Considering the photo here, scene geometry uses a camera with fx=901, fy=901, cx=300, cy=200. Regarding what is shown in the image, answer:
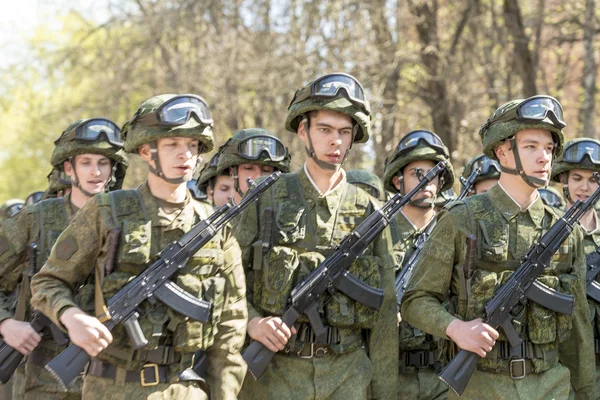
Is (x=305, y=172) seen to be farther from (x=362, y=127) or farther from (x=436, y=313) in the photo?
(x=436, y=313)

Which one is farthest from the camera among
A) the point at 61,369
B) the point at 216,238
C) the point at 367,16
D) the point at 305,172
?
the point at 367,16

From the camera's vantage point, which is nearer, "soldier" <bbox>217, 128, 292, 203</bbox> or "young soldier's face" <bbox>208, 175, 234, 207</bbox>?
"soldier" <bbox>217, 128, 292, 203</bbox>

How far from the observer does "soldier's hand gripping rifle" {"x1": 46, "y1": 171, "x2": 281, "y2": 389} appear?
4676 millimetres

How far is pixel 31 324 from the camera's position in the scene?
6.29 m

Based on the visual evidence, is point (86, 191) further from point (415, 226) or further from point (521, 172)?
point (521, 172)

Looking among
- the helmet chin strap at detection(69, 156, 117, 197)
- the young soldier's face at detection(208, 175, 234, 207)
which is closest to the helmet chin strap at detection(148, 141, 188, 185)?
the helmet chin strap at detection(69, 156, 117, 197)

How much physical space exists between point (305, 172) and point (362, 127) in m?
0.49

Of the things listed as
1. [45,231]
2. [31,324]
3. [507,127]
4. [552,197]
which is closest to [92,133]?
[45,231]

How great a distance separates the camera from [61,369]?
4660mm

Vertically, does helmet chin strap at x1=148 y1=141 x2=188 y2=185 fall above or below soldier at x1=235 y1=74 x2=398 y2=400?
above

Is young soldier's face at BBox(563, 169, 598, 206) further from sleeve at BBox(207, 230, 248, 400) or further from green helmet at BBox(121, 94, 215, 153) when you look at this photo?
green helmet at BBox(121, 94, 215, 153)

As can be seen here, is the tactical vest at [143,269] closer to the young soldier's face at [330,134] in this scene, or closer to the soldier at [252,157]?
the young soldier's face at [330,134]

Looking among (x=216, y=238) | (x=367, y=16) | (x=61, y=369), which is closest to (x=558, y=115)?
(x=216, y=238)

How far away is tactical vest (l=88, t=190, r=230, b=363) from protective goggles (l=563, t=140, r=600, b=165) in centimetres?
379
